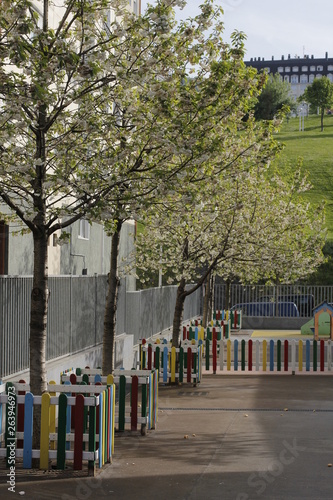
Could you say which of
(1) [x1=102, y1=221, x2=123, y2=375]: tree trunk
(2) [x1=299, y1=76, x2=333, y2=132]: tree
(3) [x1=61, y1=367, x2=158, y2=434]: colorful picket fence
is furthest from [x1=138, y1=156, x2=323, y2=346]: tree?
(2) [x1=299, y1=76, x2=333, y2=132]: tree

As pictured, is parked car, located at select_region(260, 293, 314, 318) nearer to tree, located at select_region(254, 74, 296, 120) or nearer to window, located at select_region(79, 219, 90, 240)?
window, located at select_region(79, 219, 90, 240)

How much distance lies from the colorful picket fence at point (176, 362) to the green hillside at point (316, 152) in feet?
133

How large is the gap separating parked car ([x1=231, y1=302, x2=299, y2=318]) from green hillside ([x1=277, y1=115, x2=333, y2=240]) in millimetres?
14935

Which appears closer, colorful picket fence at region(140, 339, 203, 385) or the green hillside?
colorful picket fence at region(140, 339, 203, 385)

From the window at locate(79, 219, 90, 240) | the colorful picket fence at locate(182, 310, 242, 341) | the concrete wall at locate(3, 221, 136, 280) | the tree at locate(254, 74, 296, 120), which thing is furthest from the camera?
the tree at locate(254, 74, 296, 120)

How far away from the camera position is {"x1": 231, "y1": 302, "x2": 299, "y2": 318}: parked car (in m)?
44.9

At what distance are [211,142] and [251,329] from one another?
32.9 meters

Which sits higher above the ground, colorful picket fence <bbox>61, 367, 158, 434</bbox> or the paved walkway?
colorful picket fence <bbox>61, 367, 158, 434</bbox>

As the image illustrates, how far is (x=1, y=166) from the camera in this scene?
1026 cm

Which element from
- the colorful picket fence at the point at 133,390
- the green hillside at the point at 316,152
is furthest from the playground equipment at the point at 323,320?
the green hillside at the point at 316,152

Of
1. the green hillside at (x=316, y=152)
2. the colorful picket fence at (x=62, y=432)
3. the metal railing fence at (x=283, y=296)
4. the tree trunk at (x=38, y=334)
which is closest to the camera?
the colorful picket fence at (x=62, y=432)

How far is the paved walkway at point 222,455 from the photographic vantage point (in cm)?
916

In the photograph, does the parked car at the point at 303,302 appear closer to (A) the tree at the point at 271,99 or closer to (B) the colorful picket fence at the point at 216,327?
(B) the colorful picket fence at the point at 216,327

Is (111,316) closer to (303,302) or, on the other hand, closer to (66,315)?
(66,315)
